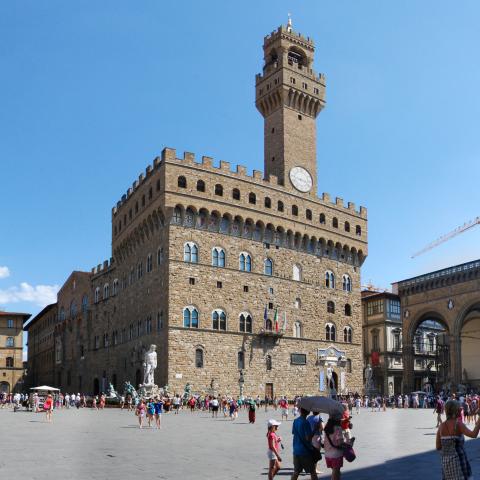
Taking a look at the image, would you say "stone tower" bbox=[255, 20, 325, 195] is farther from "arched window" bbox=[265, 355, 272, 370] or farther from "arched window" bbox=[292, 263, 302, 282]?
"arched window" bbox=[265, 355, 272, 370]

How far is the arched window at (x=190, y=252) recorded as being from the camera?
47719 millimetres

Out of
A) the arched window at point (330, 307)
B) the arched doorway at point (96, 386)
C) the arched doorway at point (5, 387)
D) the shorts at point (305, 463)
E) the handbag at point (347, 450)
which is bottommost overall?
the arched doorway at point (5, 387)

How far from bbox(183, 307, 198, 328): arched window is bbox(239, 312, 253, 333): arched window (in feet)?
13.2

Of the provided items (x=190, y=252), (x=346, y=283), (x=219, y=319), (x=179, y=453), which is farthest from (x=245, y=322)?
(x=179, y=453)

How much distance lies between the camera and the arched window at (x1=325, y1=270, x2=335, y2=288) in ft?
184

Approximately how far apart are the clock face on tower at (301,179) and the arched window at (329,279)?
7354 millimetres

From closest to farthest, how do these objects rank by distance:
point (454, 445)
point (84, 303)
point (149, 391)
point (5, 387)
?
point (454, 445), point (149, 391), point (84, 303), point (5, 387)

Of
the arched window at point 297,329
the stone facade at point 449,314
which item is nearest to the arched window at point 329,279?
the arched window at point 297,329

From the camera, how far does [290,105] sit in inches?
2222

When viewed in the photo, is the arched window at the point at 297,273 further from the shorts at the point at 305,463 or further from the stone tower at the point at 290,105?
the shorts at the point at 305,463

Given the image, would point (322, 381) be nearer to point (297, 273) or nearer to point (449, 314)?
point (297, 273)

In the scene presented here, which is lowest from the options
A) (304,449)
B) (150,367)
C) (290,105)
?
(304,449)

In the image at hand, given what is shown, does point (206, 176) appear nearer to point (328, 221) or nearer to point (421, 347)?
point (328, 221)

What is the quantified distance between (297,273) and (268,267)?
319 centimetres
